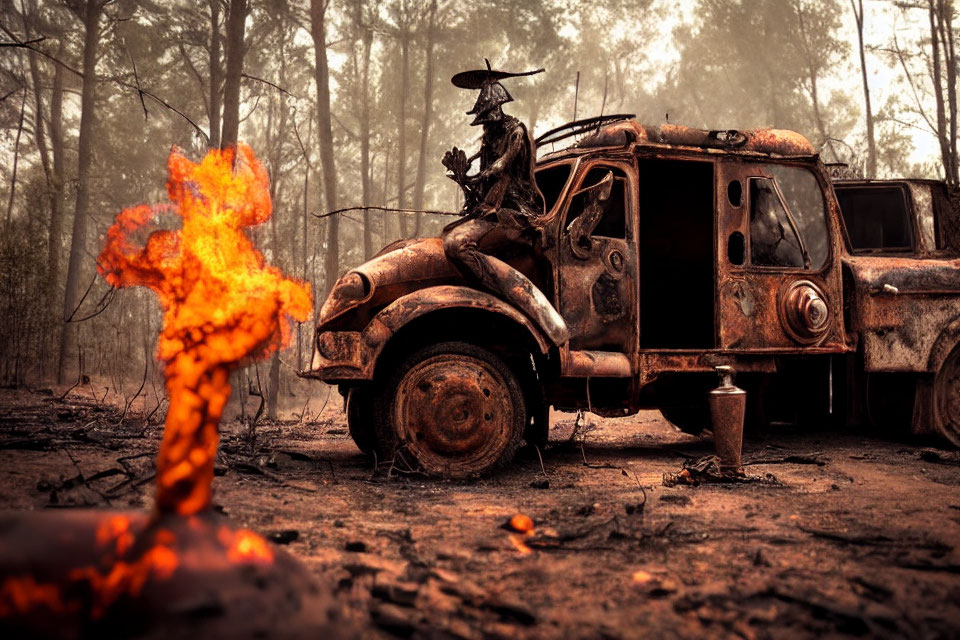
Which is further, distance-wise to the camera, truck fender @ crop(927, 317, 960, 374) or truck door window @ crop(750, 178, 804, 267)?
truck fender @ crop(927, 317, 960, 374)

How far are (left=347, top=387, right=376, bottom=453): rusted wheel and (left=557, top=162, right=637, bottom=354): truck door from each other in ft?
6.21

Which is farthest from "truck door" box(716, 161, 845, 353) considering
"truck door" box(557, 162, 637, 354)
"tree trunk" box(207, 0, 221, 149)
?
"tree trunk" box(207, 0, 221, 149)

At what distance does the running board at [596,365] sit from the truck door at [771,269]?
1023 millimetres

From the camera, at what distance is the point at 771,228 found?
280 inches

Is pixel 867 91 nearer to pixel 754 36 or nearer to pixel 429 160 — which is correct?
pixel 754 36

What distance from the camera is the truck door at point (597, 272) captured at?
643cm

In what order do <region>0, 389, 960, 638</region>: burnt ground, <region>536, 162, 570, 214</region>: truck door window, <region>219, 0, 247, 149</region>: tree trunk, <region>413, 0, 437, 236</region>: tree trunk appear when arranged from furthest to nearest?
<region>413, 0, 437, 236</region>: tree trunk, <region>219, 0, 247, 149</region>: tree trunk, <region>536, 162, 570, 214</region>: truck door window, <region>0, 389, 960, 638</region>: burnt ground

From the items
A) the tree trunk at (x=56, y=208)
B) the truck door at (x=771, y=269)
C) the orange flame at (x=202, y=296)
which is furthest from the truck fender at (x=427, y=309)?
the tree trunk at (x=56, y=208)

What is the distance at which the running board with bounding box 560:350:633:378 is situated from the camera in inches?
241

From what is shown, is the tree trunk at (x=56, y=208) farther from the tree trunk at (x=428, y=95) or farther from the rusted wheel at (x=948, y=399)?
the rusted wheel at (x=948, y=399)

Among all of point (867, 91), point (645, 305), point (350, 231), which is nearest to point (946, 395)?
point (645, 305)

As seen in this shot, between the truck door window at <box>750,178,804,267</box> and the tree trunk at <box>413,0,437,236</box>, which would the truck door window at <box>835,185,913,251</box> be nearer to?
the truck door window at <box>750,178,804,267</box>

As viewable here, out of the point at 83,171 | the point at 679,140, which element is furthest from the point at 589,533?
the point at 83,171

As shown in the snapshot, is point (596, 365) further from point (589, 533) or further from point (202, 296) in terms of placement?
point (202, 296)
